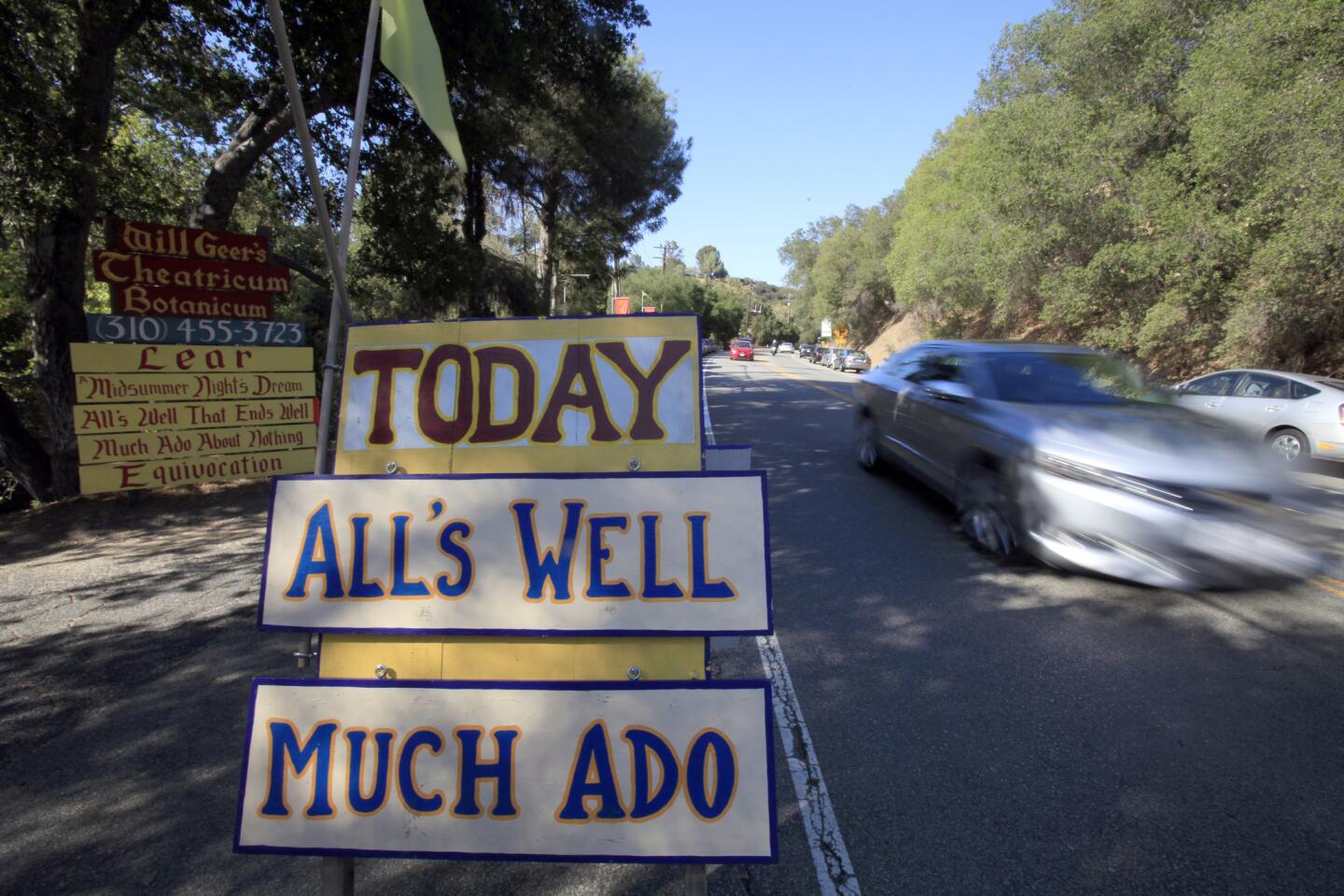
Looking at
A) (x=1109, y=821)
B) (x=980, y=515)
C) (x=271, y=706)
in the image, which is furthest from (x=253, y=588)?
(x=980, y=515)

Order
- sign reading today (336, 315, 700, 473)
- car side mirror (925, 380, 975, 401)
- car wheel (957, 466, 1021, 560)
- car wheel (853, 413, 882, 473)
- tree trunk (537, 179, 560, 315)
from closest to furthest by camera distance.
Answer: sign reading today (336, 315, 700, 473), car wheel (957, 466, 1021, 560), car side mirror (925, 380, 975, 401), car wheel (853, 413, 882, 473), tree trunk (537, 179, 560, 315)

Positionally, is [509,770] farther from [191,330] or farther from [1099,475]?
[191,330]

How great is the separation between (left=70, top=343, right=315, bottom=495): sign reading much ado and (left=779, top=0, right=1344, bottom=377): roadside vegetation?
53.3 ft

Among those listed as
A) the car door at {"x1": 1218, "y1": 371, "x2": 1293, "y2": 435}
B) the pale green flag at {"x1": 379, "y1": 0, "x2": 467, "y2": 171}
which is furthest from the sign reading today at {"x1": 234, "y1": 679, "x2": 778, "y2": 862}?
the car door at {"x1": 1218, "y1": 371, "x2": 1293, "y2": 435}

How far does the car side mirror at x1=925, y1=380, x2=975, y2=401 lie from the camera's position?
5938 mm

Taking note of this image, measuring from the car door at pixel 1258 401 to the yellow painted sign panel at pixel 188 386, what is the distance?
39.8 ft

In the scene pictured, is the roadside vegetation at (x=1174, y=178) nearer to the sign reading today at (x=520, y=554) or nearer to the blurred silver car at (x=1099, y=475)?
the blurred silver car at (x=1099, y=475)

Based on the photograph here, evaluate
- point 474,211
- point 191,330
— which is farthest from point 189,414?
point 474,211

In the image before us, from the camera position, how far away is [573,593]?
1930 millimetres

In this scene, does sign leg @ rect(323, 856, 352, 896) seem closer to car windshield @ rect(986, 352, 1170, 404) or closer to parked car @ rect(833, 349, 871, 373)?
car windshield @ rect(986, 352, 1170, 404)

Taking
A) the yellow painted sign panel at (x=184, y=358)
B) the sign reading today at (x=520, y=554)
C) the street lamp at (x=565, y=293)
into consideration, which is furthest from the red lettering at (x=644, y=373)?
the street lamp at (x=565, y=293)

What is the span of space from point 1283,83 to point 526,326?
16.9 meters

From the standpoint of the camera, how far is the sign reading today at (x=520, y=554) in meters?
1.91

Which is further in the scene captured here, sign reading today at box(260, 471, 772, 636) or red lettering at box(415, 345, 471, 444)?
red lettering at box(415, 345, 471, 444)
